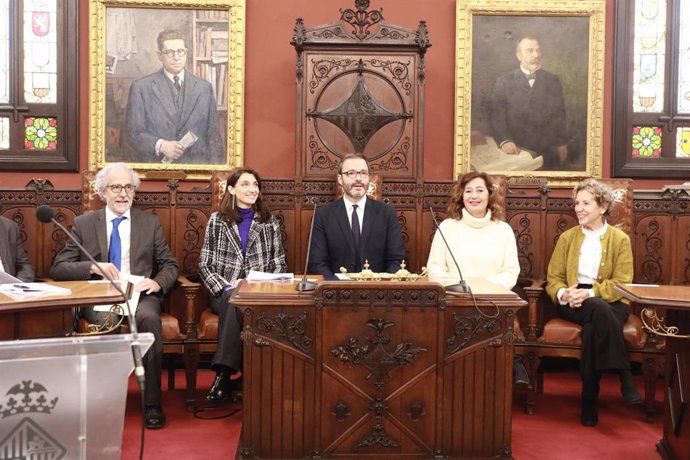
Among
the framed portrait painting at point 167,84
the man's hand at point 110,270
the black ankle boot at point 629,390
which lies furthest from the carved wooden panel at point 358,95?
the black ankle boot at point 629,390

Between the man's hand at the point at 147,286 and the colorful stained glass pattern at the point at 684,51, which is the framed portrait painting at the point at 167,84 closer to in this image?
the man's hand at the point at 147,286

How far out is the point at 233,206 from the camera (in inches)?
176

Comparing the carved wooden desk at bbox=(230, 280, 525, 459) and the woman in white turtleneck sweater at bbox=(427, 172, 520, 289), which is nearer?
the carved wooden desk at bbox=(230, 280, 525, 459)

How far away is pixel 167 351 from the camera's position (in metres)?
4.07

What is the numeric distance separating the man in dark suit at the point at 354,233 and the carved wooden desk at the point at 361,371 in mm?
1392

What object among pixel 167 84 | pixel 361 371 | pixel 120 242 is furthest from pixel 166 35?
pixel 361 371

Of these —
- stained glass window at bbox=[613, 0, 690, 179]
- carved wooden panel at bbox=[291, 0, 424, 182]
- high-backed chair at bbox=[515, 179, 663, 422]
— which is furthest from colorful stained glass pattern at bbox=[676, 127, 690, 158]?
carved wooden panel at bbox=[291, 0, 424, 182]

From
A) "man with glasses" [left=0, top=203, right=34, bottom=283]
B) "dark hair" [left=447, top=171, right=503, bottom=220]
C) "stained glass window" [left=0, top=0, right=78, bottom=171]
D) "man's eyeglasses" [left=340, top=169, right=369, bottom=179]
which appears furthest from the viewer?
"stained glass window" [left=0, top=0, right=78, bottom=171]

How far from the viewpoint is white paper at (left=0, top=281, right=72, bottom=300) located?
2.91 m

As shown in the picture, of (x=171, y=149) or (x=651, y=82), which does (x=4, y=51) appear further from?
(x=651, y=82)

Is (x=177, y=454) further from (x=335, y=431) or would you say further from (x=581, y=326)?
(x=581, y=326)

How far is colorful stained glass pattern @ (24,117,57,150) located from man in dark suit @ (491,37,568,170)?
372 cm

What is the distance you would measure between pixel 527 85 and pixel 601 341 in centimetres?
269

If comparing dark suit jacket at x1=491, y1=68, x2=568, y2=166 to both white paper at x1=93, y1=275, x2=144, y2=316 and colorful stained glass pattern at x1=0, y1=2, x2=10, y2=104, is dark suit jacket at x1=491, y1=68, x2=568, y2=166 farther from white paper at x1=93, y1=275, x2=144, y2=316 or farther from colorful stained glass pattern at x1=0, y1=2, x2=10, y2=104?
colorful stained glass pattern at x1=0, y1=2, x2=10, y2=104
